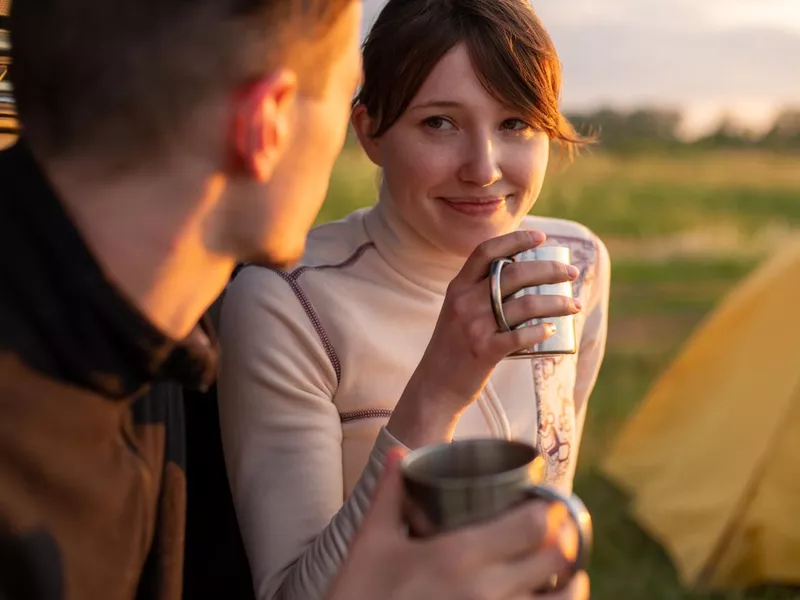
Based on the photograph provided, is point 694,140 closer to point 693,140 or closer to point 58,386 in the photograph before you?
point 693,140

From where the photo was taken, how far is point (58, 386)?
3.59 ft

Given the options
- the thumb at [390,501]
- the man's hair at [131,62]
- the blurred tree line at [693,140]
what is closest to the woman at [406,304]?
the thumb at [390,501]

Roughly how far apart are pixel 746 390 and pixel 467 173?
2324mm

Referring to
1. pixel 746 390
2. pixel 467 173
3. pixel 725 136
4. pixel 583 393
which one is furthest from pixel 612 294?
pixel 725 136

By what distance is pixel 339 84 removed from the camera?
47.6 inches

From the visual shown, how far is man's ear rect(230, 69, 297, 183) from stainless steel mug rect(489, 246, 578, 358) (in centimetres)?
45

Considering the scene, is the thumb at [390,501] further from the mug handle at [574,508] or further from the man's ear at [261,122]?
the man's ear at [261,122]

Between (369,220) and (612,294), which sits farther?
(612,294)

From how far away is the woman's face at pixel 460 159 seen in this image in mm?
1682

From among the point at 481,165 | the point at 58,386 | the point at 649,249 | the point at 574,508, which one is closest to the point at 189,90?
the point at 58,386

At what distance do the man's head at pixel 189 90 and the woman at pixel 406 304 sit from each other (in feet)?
1.47

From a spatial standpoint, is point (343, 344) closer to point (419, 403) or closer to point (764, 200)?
point (419, 403)

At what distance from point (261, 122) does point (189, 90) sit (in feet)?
0.28

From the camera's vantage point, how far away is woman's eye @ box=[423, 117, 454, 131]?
1714 millimetres
